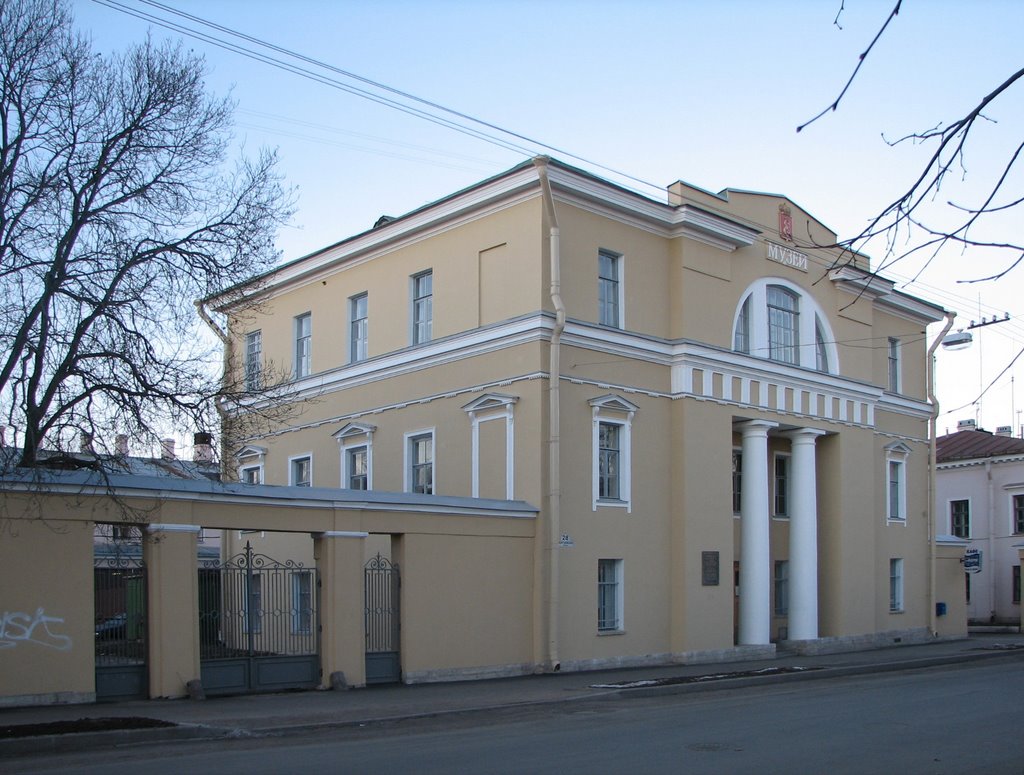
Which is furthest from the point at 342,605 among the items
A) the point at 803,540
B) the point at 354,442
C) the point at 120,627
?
the point at 803,540

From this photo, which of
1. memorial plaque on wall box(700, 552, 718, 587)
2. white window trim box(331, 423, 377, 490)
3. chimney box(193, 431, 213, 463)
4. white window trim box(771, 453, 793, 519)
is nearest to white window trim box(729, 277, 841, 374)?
white window trim box(771, 453, 793, 519)

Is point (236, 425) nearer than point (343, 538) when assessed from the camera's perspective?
Yes

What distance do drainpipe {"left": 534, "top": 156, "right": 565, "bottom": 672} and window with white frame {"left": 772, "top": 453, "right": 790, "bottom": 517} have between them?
9.79 m

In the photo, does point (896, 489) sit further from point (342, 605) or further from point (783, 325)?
point (342, 605)

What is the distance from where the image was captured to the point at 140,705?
16.1 m

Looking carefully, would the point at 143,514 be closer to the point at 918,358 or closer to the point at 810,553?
the point at 810,553

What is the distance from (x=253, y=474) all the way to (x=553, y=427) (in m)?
13.6

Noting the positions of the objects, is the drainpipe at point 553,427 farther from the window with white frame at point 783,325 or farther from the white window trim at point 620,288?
the window with white frame at point 783,325

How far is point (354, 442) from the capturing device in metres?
28.2

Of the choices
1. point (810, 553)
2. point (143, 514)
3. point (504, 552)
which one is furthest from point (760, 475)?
point (143, 514)

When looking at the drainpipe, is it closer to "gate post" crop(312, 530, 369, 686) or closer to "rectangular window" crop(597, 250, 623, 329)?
"rectangular window" crop(597, 250, 623, 329)

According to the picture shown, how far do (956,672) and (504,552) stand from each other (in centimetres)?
1007

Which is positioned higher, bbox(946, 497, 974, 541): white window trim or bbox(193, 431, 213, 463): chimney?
bbox(193, 431, 213, 463): chimney

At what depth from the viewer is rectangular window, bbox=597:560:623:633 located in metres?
23.6
